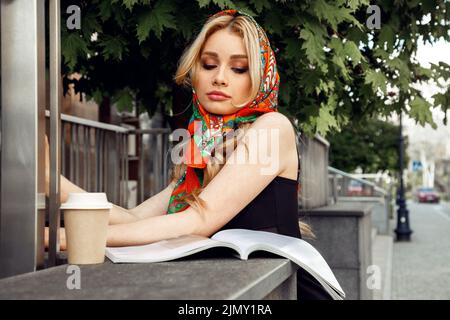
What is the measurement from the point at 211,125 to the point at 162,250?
26.9 inches

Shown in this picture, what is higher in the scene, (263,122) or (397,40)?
(397,40)

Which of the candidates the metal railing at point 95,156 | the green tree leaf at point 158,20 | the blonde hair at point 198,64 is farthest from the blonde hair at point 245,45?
the metal railing at point 95,156

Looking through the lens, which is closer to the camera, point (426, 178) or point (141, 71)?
point (141, 71)

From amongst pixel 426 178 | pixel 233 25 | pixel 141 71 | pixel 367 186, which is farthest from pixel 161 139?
pixel 426 178

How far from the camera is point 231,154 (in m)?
2.25

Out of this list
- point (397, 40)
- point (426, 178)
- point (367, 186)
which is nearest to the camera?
point (397, 40)

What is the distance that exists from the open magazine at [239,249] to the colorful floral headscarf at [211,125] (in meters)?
0.35

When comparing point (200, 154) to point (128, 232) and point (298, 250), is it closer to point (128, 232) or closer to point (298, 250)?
point (128, 232)

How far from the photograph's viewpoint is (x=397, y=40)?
4.67m

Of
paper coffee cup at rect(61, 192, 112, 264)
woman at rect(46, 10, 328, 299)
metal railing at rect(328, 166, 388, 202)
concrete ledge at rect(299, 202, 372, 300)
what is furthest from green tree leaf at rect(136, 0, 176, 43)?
metal railing at rect(328, 166, 388, 202)

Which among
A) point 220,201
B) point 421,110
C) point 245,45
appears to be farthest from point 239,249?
point 421,110

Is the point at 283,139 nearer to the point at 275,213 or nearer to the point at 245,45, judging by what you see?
the point at 275,213
